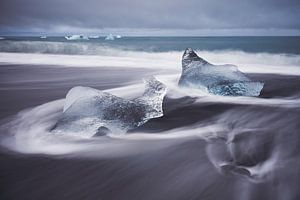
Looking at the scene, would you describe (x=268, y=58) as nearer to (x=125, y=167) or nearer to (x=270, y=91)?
(x=270, y=91)

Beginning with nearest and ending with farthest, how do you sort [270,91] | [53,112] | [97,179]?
[97,179] → [53,112] → [270,91]

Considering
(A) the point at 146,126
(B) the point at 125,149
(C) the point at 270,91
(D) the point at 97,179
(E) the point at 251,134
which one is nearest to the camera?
(D) the point at 97,179

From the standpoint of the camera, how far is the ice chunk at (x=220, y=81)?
13.8ft

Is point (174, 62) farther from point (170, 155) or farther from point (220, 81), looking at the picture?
point (170, 155)

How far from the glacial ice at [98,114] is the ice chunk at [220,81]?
151 centimetres

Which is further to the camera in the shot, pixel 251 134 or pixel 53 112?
pixel 53 112

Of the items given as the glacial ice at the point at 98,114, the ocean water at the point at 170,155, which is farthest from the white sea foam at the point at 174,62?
the glacial ice at the point at 98,114

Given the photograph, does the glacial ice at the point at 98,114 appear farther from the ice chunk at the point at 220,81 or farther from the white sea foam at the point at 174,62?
the white sea foam at the point at 174,62

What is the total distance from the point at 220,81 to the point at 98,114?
89.5 inches

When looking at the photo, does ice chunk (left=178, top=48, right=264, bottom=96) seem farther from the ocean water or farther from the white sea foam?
the white sea foam

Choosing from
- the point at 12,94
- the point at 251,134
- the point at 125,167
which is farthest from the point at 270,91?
the point at 12,94

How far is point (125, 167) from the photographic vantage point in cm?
213

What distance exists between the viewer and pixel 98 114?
2803mm

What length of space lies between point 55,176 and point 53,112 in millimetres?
1929
